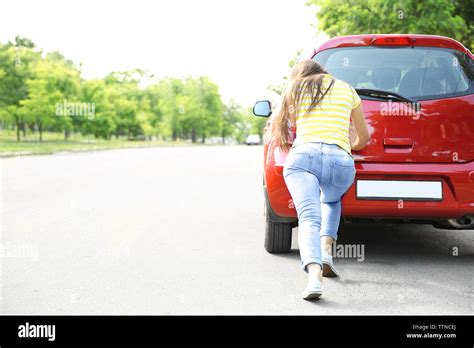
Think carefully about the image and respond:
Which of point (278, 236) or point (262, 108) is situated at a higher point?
point (262, 108)

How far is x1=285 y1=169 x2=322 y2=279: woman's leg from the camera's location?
412cm

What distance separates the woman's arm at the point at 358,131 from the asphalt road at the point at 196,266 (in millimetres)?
979

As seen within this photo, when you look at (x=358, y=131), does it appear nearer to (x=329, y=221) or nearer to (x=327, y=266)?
(x=329, y=221)

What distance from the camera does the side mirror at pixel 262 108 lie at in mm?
5684

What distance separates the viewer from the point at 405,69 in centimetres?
516

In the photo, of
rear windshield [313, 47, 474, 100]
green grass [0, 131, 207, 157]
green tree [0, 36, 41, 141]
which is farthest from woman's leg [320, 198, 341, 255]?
green tree [0, 36, 41, 141]

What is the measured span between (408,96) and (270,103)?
1351 mm

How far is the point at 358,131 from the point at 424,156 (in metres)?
0.72

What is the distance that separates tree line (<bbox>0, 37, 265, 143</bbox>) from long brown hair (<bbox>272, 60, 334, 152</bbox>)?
36686 mm

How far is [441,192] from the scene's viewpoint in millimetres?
4871

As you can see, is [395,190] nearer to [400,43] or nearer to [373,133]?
[373,133]

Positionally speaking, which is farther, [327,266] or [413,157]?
[413,157]

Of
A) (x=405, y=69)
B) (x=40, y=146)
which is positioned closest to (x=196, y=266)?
(x=405, y=69)
